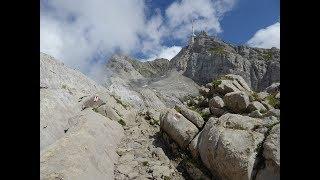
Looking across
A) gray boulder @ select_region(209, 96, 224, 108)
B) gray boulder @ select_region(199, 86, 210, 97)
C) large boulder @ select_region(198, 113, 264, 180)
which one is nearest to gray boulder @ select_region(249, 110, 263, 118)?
large boulder @ select_region(198, 113, 264, 180)

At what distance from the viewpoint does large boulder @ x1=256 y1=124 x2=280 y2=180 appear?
83.1 feet

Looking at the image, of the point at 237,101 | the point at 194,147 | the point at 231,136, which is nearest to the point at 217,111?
the point at 237,101

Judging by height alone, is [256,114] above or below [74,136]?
above

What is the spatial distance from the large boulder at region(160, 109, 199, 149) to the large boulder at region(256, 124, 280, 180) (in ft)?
31.9

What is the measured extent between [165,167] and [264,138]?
925 centimetres

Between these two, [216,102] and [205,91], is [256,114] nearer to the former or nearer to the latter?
Answer: [216,102]

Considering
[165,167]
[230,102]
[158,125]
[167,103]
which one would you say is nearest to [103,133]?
[165,167]

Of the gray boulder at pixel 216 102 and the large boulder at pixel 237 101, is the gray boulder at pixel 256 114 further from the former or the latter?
the gray boulder at pixel 216 102

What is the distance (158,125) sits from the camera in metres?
43.8

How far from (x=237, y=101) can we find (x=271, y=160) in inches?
549

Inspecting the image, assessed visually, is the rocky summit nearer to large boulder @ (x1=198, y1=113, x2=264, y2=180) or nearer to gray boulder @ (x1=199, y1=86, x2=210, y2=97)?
large boulder @ (x1=198, y1=113, x2=264, y2=180)

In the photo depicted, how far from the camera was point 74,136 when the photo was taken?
3048 centimetres

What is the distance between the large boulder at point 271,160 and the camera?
83.1 feet
